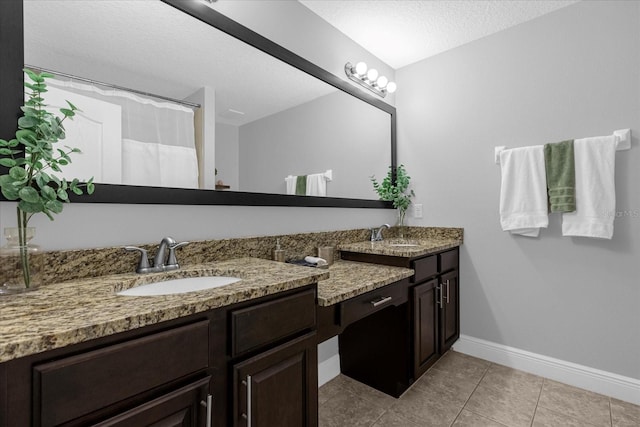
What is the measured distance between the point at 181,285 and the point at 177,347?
1.49 ft

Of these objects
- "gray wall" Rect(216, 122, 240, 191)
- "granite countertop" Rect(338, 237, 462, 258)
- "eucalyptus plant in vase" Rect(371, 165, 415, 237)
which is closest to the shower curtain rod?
"gray wall" Rect(216, 122, 240, 191)

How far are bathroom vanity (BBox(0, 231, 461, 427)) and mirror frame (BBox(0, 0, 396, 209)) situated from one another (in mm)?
277

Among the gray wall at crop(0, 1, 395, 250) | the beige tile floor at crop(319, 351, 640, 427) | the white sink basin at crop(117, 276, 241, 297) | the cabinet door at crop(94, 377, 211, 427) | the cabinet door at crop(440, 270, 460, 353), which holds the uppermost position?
the gray wall at crop(0, 1, 395, 250)

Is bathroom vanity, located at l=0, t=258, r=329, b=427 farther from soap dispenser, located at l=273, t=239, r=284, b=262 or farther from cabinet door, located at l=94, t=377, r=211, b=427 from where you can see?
soap dispenser, located at l=273, t=239, r=284, b=262

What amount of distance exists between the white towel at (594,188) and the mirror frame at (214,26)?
4.22ft

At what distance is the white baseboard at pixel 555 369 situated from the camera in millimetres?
1809

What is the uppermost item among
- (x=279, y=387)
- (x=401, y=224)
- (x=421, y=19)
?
(x=421, y=19)

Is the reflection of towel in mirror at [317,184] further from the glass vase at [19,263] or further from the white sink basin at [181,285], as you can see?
the glass vase at [19,263]

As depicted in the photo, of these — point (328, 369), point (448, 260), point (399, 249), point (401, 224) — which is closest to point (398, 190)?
point (401, 224)

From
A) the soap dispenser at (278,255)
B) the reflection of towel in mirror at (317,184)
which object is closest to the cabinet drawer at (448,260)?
the reflection of towel in mirror at (317,184)

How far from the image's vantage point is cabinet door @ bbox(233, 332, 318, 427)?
895mm

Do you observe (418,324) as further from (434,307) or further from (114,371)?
(114,371)

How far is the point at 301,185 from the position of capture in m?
1.89

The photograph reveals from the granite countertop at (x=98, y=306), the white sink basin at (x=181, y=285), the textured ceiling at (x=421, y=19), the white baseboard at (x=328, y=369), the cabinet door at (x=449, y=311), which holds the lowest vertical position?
the white baseboard at (x=328, y=369)
